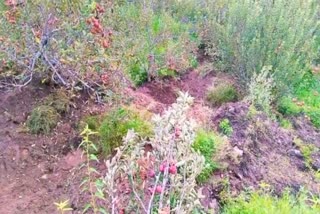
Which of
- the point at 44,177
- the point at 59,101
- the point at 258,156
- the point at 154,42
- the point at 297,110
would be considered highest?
the point at 59,101

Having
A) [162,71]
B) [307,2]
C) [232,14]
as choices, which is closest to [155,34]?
[162,71]

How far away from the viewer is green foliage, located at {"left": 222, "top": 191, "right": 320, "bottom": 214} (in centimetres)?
379

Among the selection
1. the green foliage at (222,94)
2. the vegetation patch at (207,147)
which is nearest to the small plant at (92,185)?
the vegetation patch at (207,147)

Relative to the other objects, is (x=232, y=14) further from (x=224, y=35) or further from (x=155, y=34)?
(x=155, y=34)

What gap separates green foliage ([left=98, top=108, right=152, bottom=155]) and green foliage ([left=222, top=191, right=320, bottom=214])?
90 centimetres

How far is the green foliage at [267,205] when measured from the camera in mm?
3791

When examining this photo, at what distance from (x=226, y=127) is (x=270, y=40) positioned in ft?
5.34

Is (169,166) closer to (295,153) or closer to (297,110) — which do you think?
(295,153)

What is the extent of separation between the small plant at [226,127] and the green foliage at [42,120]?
1515 millimetres

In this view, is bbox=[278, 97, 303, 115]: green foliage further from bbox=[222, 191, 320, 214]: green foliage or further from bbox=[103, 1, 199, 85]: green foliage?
bbox=[222, 191, 320, 214]: green foliage

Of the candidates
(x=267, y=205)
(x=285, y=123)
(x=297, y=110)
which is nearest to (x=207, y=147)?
(x=267, y=205)

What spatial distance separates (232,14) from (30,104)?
2.90m

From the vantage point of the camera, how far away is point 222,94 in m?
6.08

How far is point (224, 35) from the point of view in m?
6.34
